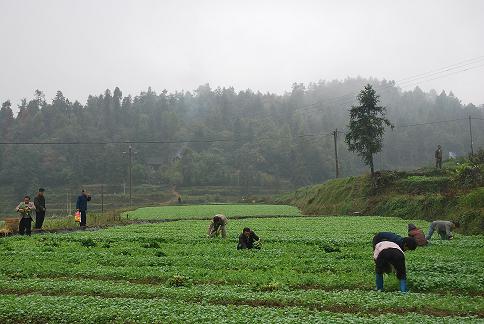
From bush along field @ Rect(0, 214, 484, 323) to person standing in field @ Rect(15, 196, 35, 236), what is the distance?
536 centimetres

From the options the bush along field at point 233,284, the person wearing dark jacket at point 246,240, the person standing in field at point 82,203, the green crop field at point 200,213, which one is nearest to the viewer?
the bush along field at point 233,284

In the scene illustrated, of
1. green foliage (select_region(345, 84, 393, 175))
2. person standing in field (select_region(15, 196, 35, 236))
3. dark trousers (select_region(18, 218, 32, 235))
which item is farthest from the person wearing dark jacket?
green foliage (select_region(345, 84, 393, 175))

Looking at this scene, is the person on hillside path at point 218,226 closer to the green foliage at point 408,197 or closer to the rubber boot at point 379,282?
the rubber boot at point 379,282

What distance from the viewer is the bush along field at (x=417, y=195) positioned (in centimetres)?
3859

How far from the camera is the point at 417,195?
52000 millimetres

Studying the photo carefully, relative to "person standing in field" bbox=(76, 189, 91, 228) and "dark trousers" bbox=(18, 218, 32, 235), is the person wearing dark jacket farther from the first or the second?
"person standing in field" bbox=(76, 189, 91, 228)

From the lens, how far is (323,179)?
174m

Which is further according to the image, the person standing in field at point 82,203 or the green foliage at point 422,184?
the green foliage at point 422,184

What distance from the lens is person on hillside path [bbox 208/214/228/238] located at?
96.7 feet

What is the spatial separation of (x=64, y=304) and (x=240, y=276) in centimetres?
655

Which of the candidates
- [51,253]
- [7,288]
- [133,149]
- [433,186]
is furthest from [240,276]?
[133,149]

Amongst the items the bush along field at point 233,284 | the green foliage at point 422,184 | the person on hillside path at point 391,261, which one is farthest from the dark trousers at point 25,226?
the green foliage at point 422,184

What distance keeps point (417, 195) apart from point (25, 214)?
3897 cm

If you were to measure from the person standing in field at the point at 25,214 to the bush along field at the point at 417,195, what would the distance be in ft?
101
